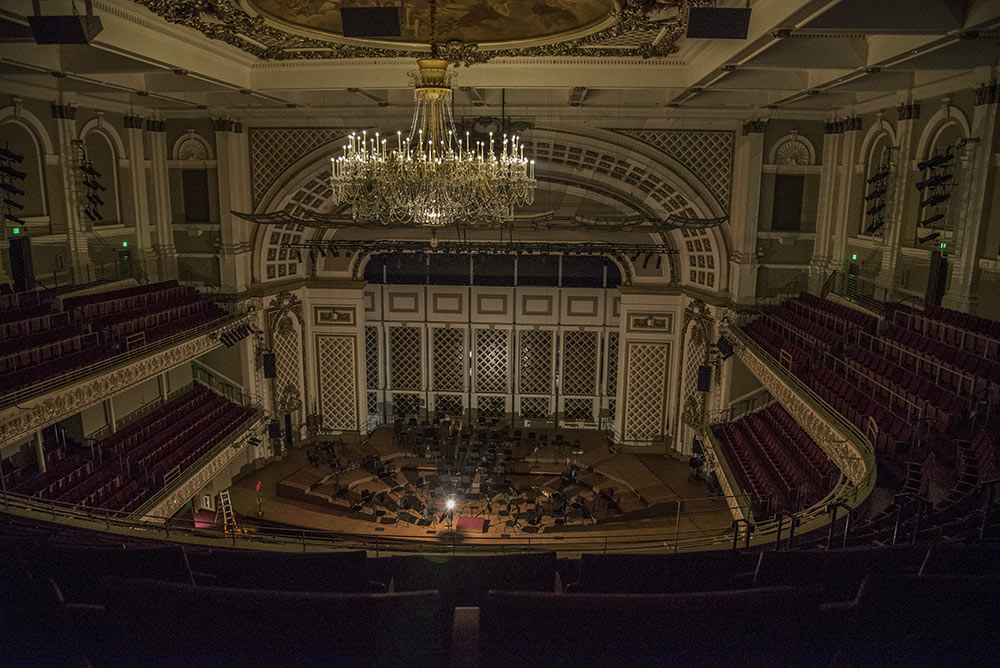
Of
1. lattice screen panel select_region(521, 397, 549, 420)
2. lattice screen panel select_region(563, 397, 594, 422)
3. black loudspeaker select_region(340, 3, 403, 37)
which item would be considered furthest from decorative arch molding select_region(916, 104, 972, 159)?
lattice screen panel select_region(521, 397, 549, 420)

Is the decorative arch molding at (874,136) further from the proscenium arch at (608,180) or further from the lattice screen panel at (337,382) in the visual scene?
the lattice screen panel at (337,382)

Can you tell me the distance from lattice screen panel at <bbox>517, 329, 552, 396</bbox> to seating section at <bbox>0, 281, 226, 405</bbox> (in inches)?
371

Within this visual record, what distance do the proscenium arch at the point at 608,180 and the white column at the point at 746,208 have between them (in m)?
0.41

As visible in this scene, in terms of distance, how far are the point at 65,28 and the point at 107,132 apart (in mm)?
9113

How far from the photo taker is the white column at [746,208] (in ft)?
48.9

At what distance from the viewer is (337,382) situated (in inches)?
776

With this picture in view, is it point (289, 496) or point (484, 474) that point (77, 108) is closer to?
point (289, 496)

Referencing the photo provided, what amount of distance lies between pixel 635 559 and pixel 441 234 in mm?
16126

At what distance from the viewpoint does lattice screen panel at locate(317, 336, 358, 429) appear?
19562 mm

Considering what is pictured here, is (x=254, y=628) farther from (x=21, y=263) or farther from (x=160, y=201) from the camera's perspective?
(x=160, y=201)

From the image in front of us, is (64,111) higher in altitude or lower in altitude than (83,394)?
higher

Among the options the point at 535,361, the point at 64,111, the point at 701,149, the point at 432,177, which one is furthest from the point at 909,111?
the point at 64,111

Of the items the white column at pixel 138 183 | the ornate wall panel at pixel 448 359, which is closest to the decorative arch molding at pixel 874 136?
the ornate wall panel at pixel 448 359

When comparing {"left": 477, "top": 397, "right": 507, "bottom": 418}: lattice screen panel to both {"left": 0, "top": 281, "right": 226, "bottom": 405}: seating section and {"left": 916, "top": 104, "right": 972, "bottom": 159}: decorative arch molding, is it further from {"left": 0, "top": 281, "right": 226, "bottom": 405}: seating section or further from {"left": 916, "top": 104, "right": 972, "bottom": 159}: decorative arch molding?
{"left": 916, "top": 104, "right": 972, "bottom": 159}: decorative arch molding
